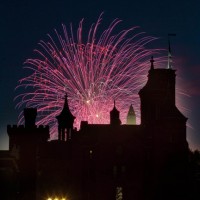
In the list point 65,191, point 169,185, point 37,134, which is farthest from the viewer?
point 37,134

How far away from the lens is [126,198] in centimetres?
7638

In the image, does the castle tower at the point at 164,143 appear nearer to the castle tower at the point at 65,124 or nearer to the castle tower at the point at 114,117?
the castle tower at the point at 114,117

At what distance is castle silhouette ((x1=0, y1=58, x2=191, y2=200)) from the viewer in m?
77.3

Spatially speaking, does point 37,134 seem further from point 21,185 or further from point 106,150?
point 106,150

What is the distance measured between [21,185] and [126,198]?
17.1 meters

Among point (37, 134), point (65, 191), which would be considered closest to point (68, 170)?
point (65, 191)

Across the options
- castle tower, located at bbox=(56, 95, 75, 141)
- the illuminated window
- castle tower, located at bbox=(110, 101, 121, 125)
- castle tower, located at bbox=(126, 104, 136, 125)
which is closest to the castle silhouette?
castle tower, located at bbox=(110, 101, 121, 125)

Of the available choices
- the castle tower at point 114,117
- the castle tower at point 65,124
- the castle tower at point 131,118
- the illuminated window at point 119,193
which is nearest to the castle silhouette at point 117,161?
the castle tower at point 114,117

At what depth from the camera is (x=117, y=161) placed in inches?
3105

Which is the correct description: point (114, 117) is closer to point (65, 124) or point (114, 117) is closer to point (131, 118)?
point (65, 124)

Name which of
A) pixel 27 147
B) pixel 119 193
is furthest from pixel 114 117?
pixel 27 147

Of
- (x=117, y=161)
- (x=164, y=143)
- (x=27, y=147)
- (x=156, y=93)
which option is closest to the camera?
(x=117, y=161)

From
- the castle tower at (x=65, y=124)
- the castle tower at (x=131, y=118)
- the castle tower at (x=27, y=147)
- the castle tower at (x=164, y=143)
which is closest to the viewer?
the castle tower at (x=164, y=143)

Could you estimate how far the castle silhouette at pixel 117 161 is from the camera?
77.3 metres
